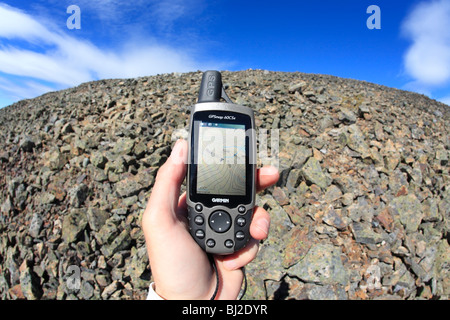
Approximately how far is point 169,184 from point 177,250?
2.42 ft

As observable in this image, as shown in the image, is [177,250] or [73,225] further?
[73,225]

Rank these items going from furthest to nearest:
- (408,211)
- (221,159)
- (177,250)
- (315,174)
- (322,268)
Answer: (315,174) → (408,211) → (322,268) → (221,159) → (177,250)

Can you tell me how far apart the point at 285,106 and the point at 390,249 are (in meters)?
5.86

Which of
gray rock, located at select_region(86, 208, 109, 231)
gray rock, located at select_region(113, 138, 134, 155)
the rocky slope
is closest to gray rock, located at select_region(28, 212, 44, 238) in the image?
the rocky slope

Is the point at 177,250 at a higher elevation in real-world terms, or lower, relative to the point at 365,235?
higher

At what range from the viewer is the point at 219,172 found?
3068 millimetres

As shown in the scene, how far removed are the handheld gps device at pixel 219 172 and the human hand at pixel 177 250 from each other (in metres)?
0.13

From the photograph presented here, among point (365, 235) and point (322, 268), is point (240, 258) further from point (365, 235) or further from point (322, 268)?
point (365, 235)

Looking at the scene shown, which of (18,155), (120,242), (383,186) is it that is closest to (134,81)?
(18,155)

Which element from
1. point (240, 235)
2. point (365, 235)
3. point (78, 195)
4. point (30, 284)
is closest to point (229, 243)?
point (240, 235)

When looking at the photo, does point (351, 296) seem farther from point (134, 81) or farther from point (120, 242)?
point (134, 81)

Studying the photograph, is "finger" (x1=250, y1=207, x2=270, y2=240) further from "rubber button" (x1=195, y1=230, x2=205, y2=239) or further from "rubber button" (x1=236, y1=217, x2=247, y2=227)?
"rubber button" (x1=195, y1=230, x2=205, y2=239)

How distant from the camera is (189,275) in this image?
2.80m

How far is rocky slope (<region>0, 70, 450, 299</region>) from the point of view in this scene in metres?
5.58
